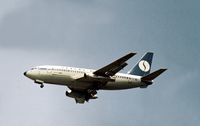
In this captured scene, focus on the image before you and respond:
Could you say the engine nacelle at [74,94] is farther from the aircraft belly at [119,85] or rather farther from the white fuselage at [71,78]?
the aircraft belly at [119,85]

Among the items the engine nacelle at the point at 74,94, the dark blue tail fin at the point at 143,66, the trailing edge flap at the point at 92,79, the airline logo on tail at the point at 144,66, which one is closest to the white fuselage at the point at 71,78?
the trailing edge flap at the point at 92,79

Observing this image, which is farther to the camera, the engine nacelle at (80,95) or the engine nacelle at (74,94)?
the engine nacelle at (74,94)

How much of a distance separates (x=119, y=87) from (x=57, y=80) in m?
11.5

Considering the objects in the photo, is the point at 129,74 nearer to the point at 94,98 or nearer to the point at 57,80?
the point at 94,98

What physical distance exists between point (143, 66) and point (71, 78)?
17843mm

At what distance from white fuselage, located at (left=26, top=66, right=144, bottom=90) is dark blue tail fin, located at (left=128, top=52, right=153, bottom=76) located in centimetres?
632

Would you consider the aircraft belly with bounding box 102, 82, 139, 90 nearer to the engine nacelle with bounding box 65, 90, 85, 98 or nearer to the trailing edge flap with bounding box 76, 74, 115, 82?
the trailing edge flap with bounding box 76, 74, 115, 82

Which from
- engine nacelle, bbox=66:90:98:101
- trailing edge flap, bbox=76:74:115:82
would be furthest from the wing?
engine nacelle, bbox=66:90:98:101

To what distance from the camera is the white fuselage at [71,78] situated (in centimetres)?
12200

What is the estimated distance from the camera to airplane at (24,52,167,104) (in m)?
122

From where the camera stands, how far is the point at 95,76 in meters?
123

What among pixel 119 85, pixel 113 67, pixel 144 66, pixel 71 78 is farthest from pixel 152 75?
pixel 71 78

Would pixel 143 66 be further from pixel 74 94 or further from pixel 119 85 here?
pixel 74 94

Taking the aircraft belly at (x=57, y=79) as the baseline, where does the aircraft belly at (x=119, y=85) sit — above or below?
below
